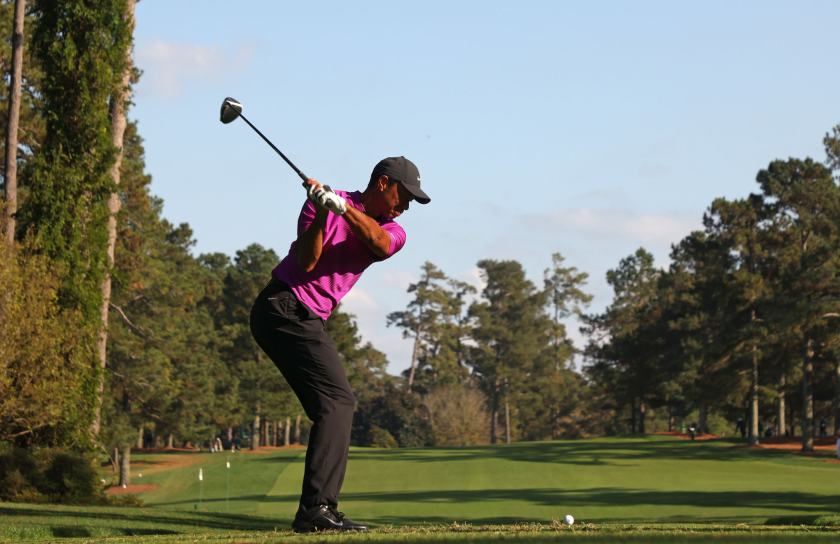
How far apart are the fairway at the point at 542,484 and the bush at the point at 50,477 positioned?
3.97m

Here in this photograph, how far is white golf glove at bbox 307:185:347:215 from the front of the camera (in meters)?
4.30

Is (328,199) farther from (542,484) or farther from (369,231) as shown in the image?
(542,484)

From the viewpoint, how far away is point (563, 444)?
5806 centimetres

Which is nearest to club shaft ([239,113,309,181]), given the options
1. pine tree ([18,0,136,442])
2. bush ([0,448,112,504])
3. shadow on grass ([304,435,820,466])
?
bush ([0,448,112,504])

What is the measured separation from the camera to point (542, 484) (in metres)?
32.7

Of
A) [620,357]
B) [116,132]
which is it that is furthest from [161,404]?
[620,357]

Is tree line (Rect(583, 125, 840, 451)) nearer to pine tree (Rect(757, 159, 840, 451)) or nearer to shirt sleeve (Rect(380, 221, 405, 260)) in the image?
pine tree (Rect(757, 159, 840, 451))

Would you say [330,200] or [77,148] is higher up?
[77,148]

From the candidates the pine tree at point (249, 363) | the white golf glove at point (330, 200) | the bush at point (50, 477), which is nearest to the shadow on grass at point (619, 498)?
the bush at point (50, 477)

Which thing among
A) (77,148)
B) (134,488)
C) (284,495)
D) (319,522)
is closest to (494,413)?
(134,488)

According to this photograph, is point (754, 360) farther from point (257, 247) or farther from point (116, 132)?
point (257, 247)

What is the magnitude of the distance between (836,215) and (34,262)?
3615cm

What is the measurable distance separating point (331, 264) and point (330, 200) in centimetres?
53

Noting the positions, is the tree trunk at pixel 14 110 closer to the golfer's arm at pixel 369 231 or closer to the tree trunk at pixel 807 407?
the golfer's arm at pixel 369 231
